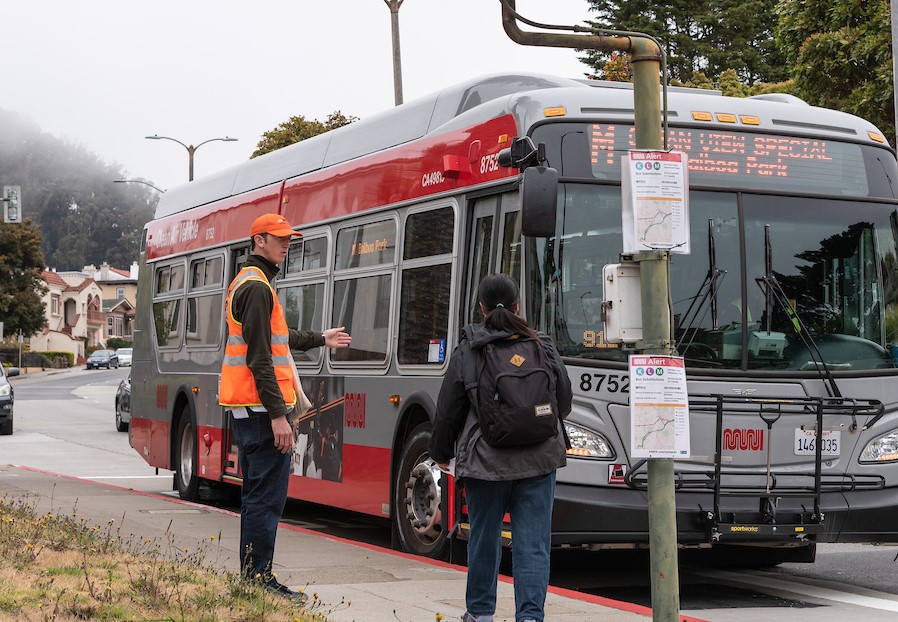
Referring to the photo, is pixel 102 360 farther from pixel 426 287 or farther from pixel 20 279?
pixel 426 287

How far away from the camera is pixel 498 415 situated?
6250 millimetres

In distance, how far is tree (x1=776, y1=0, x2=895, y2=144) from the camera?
18.5 metres

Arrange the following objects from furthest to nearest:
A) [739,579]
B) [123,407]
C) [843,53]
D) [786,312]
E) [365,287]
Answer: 1. [123,407]
2. [843,53]
3. [365,287]
4. [739,579]
5. [786,312]

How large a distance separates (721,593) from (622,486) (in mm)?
1404

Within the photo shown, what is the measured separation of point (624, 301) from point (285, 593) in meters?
2.49

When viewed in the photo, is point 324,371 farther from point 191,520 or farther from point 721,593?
point 721,593

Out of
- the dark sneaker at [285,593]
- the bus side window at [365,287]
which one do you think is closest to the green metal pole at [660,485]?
the dark sneaker at [285,593]

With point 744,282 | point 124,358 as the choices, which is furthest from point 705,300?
point 124,358

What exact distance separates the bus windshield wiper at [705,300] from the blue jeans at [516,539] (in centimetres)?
235

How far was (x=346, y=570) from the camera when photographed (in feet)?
29.3

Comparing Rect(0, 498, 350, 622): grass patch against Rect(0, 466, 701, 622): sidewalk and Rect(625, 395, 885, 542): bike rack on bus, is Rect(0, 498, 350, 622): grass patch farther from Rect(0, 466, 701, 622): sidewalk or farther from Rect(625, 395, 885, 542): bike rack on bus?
Rect(625, 395, 885, 542): bike rack on bus

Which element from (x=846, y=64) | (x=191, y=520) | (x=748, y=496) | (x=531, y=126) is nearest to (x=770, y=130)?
(x=531, y=126)

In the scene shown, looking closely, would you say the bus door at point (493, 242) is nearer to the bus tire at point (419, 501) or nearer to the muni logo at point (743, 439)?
the bus tire at point (419, 501)

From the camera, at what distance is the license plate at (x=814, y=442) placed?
8586 mm
